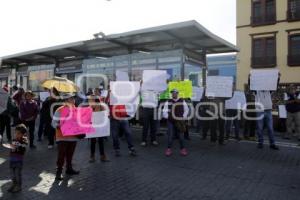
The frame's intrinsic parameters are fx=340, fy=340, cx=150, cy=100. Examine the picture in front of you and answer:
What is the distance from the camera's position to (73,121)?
20.7 feet

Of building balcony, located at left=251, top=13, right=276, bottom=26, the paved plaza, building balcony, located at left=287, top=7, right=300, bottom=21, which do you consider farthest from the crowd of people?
building balcony, located at left=251, top=13, right=276, bottom=26

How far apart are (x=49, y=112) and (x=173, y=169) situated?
4.12 meters

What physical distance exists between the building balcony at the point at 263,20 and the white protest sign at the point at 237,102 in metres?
21.5

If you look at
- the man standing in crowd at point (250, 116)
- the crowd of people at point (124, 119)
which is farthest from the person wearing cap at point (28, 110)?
the man standing in crowd at point (250, 116)

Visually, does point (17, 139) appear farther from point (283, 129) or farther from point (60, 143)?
point (283, 129)

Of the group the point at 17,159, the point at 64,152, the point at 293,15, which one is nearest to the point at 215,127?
the point at 64,152

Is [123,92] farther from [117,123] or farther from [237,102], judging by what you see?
[237,102]

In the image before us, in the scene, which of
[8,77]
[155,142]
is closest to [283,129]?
[155,142]

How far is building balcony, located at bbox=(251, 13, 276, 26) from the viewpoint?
30312 mm

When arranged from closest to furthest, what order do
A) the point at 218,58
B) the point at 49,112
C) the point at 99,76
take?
the point at 49,112 → the point at 99,76 → the point at 218,58

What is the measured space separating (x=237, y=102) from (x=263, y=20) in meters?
22.5

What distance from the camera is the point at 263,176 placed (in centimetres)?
636

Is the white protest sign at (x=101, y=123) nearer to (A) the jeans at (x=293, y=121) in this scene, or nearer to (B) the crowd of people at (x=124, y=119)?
(B) the crowd of people at (x=124, y=119)

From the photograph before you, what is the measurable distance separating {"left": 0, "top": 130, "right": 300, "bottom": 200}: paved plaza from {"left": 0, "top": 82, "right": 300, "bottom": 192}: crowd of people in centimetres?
36
